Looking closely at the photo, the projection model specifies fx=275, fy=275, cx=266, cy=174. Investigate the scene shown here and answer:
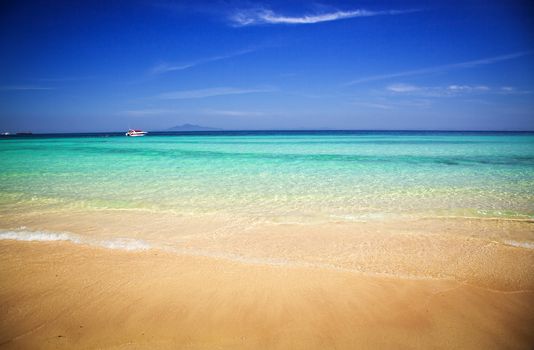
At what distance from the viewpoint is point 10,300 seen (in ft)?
8.67

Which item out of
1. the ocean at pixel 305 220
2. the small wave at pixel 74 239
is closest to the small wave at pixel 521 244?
the ocean at pixel 305 220

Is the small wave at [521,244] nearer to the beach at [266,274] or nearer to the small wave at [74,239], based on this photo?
the beach at [266,274]

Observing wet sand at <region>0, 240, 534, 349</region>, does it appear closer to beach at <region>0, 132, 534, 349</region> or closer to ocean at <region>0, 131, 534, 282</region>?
beach at <region>0, 132, 534, 349</region>

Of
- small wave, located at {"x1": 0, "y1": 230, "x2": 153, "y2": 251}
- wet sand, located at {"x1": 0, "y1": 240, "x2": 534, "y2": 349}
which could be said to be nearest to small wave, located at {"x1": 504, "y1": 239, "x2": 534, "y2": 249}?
wet sand, located at {"x1": 0, "y1": 240, "x2": 534, "y2": 349}

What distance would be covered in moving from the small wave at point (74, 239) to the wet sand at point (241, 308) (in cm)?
44

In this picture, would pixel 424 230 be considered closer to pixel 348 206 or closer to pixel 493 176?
pixel 348 206

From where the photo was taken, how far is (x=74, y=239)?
4105 millimetres

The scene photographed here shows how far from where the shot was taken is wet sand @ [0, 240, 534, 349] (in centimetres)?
219

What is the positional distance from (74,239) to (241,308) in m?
3.05

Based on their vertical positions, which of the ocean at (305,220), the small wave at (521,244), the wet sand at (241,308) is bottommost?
the wet sand at (241,308)

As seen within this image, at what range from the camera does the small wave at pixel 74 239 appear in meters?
3.88

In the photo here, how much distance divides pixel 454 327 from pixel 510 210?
16.4 ft

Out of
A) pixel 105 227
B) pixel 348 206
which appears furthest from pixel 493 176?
pixel 105 227

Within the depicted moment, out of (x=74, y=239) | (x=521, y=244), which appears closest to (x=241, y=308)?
(x=74, y=239)
